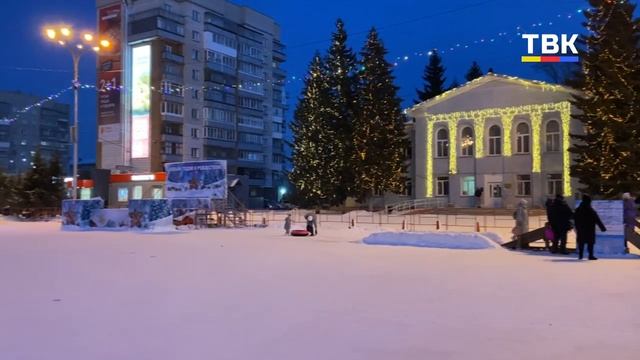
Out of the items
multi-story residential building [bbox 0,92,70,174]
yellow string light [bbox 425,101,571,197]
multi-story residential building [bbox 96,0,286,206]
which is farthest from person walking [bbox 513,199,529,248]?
multi-story residential building [bbox 0,92,70,174]

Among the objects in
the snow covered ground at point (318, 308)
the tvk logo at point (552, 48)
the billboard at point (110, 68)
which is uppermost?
the billboard at point (110, 68)

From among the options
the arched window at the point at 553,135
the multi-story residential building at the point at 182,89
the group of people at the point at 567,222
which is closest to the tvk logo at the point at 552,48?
the arched window at the point at 553,135

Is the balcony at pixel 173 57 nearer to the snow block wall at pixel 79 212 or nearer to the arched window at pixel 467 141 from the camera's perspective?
the arched window at pixel 467 141

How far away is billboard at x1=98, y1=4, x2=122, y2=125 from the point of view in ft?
237

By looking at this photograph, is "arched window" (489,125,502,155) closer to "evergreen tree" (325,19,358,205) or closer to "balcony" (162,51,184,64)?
"evergreen tree" (325,19,358,205)

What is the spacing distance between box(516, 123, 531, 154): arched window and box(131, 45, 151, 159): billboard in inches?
1755

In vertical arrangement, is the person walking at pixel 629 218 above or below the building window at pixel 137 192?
below

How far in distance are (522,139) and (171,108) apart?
143 feet

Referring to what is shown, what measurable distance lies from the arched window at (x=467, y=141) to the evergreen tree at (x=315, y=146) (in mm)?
9988

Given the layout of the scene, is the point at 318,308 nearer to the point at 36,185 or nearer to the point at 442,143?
the point at 442,143

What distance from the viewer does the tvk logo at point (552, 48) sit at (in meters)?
38.5

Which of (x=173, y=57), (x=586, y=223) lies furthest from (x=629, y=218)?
(x=173, y=57)

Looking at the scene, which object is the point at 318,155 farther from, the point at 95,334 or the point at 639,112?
the point at 95,334

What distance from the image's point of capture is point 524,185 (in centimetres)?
4234
